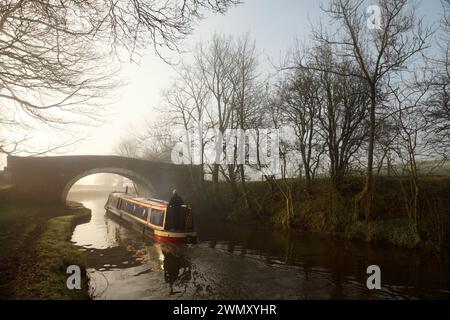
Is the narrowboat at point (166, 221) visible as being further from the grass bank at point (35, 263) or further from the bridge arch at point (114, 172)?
the bridge arch at point (114, 172)

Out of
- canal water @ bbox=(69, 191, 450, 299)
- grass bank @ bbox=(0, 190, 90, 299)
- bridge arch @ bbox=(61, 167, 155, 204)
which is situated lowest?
canal water @ bbox=(69, 191, 450, 299)

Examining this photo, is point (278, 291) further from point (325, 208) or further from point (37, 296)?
point (325, 208)

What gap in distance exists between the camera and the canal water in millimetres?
8172

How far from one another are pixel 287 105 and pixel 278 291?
1213 cm

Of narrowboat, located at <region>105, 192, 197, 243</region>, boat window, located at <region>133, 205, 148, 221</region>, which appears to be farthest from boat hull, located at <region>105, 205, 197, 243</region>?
boat window, located at <region>133, 205, 148, 221</region>

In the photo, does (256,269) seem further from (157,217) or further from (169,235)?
(157,217)

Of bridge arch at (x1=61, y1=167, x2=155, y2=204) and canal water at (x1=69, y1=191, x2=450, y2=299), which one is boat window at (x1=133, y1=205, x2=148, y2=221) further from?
bridge arch at (x1=61, y1=167, x2=155, y2=204)

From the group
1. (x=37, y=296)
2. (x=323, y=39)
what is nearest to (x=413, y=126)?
(x=323, y=39)

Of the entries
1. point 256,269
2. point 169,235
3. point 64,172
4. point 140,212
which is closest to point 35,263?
point 169,235

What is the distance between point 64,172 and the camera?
25156mm

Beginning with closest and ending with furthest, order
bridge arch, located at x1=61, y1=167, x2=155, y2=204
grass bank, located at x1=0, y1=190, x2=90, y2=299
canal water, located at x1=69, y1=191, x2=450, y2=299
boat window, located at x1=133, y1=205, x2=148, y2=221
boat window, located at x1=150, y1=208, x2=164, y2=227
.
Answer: grass bank, located at x1=0, y1=190, x2=90, y2=299, canal water, located at x1=69, y1=191, x2=450, y2=299, boat window, located at x1=150, y1=208, x2=164, y2=227, boat window, located at x1=133, y1=205, x2=148, y2=221, bridge arch, located at x1=61, y1=167, x2=155, y2=204

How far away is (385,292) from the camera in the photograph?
26.6 ft

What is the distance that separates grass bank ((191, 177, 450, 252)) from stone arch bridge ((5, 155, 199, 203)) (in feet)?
29.8

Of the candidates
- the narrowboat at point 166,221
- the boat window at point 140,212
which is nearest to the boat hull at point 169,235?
the narrowboat at point 166,221
